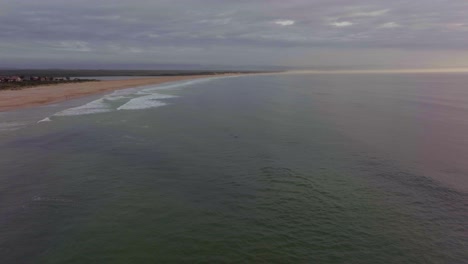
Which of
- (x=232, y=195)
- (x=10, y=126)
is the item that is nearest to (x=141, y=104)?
(x=10, y=126)

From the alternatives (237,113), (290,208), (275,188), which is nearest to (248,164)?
(275,188)

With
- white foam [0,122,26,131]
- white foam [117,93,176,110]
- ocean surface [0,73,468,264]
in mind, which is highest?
white foam [117,93,176,110]

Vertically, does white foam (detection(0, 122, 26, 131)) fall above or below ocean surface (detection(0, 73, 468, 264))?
above

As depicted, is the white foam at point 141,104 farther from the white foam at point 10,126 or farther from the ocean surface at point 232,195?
the ocean surface at point 232,195

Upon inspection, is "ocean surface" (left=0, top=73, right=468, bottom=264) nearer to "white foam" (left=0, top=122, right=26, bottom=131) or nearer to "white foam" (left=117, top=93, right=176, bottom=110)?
"white foam" (left=0, top=122, right=26, bottom=131)

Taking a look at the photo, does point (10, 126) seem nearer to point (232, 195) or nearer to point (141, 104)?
point (141, 104)

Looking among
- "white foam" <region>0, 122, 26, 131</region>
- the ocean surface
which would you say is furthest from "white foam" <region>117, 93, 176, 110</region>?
the ocean surface

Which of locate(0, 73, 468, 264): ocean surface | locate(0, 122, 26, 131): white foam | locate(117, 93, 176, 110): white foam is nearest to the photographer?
locate(0, 73, 468, 264): ocean surface

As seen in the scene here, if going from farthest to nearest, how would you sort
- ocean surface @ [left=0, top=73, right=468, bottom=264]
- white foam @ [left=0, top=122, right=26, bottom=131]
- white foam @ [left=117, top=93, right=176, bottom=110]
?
white foam @ [left=117, top=93, right=176, bottom=110], white foam @ [left=0, top=122, right=26, bottom=131], ocean surface @ [left=0, top=73, right=468, bottom=264]
